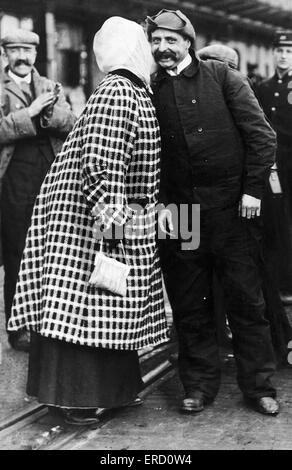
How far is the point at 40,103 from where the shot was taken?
18.4 feet

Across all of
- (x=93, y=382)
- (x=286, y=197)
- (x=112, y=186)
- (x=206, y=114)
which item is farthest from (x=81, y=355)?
(x=286, y=197)

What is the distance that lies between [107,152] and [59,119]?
1.58 meters

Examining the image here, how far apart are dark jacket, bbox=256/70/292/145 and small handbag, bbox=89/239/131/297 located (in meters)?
2.96

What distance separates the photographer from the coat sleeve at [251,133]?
4375 mm

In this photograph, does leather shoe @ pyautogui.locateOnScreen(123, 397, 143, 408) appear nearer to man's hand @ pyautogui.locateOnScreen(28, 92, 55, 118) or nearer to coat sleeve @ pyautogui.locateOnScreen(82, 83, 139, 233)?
coat sleeve @ pyautogui.locateOnScreen(82, 83, 139, 233)

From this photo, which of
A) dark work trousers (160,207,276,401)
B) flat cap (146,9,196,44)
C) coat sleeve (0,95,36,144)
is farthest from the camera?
coat sleeve (0,95,36,144)

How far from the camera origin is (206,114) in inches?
173

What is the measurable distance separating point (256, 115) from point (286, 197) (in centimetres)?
265

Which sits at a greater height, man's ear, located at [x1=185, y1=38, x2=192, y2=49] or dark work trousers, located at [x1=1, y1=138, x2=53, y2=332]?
man's ear, located at [x1=185, y1=38, x2=192, y2=49]

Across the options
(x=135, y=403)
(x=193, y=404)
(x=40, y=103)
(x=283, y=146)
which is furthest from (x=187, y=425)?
(x=283, y=146)

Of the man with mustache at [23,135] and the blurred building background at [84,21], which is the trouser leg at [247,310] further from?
the blurred building background at [84,21]

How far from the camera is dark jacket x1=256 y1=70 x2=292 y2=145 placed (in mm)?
6770

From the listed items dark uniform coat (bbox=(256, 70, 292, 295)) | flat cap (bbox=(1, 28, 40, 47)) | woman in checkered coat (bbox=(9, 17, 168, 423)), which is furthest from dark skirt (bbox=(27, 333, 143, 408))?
dark uniform coat (bbox=(256, 70, 292, 295))
